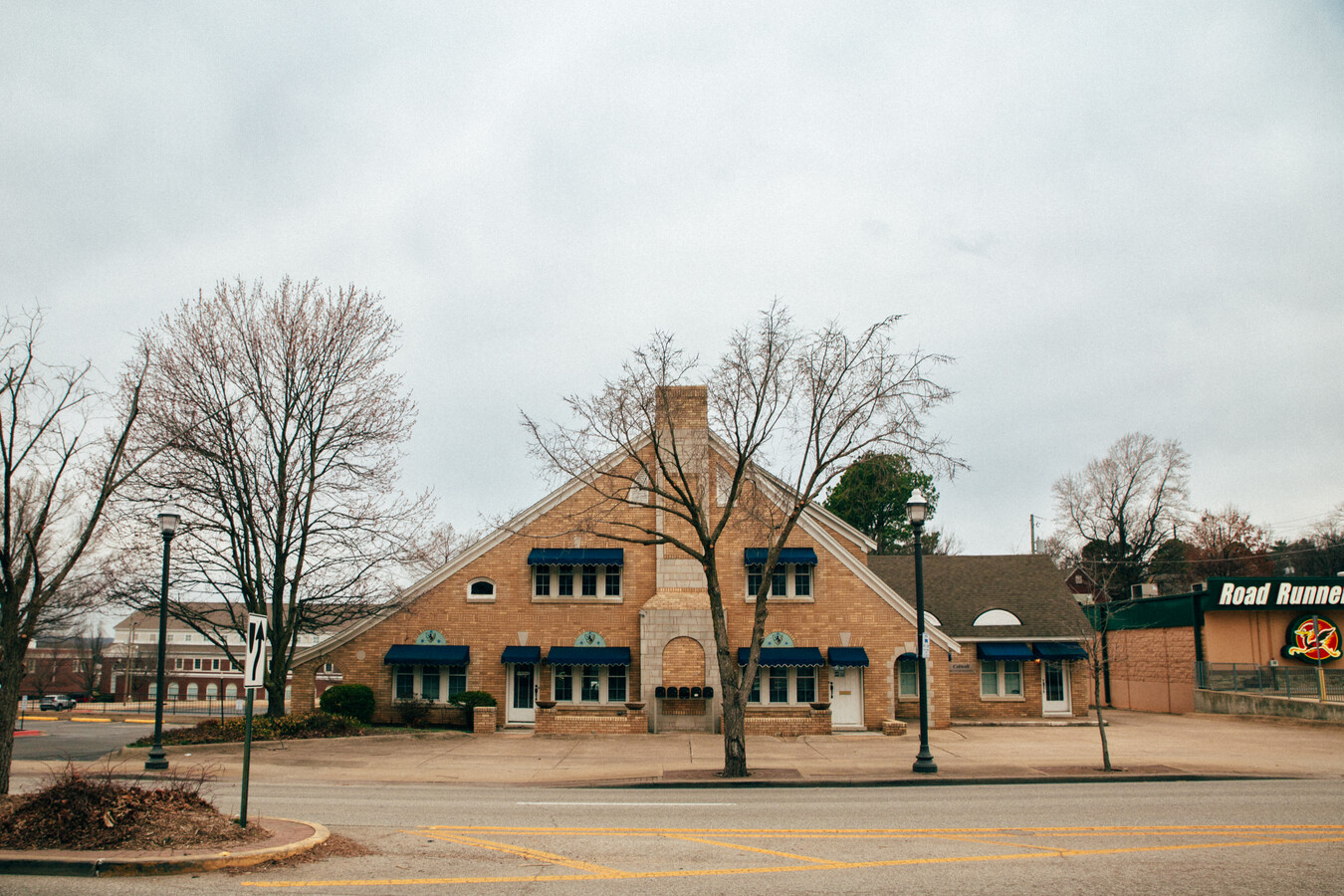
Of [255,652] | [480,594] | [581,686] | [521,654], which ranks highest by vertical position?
[480,594]

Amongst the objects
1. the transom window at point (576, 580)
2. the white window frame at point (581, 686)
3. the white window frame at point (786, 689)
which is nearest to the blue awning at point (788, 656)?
the white window frame at point (786, 689)

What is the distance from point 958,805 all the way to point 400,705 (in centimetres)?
1983

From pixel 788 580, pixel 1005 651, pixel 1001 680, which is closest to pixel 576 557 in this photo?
pixel 788 580

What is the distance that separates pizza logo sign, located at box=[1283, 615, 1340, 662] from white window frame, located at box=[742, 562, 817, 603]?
763 inches

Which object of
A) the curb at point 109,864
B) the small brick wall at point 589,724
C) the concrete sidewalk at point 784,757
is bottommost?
the concrete sidewalk at point 784,757

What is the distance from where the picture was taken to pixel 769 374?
69.8 ft

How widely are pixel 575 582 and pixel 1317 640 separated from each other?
90.5ft

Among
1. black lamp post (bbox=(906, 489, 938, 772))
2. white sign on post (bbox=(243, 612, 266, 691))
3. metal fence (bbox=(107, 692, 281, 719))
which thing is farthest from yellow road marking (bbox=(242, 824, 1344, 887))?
metal fence (bbox=(107, 692, 281, 719))

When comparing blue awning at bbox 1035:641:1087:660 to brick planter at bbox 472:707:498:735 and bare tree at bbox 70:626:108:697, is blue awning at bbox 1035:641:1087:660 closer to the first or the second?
brick planter at bbox 472:707:498:735

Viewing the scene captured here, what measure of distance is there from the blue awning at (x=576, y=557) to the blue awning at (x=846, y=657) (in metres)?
7.18

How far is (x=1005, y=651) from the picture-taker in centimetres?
3456

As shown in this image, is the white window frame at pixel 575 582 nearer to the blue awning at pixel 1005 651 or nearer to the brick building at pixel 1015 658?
the brick building at pixel 1015 658

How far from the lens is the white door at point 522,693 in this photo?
101 ft

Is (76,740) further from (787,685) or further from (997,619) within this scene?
(997,619)
